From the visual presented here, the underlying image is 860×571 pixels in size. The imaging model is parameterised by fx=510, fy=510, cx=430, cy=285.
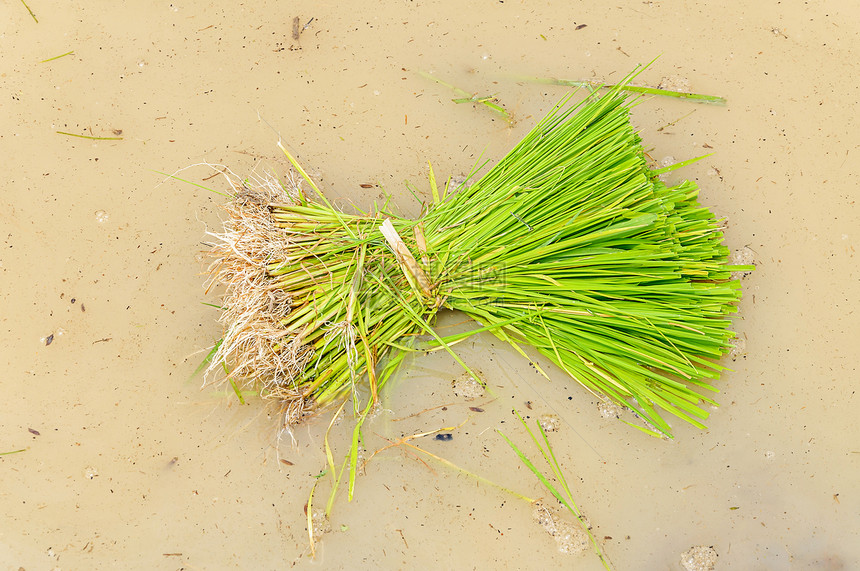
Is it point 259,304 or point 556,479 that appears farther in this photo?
point 556,479

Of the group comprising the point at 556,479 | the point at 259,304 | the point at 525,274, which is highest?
the point at 525,274

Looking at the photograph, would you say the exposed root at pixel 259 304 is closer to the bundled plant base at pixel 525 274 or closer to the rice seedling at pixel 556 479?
the bundled plant base at pixel 525 274

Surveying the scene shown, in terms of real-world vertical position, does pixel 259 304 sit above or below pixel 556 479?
above

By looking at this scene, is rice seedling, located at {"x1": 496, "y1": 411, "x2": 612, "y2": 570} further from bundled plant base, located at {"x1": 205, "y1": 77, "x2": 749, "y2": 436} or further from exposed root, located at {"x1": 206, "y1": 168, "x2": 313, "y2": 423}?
exposed root, located at {"x1": 206, "y1": 168, "x2": 313, "y2": 423}

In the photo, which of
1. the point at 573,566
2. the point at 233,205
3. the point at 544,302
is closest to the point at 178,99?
the point at 233,205

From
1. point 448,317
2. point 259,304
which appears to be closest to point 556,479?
point 448,317

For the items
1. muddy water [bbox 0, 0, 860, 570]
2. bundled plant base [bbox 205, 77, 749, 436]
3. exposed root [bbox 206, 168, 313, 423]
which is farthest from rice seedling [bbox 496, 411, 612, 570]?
exposed root [bbox 206, 168, 313, 423]

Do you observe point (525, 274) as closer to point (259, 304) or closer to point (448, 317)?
point (448, 317)
